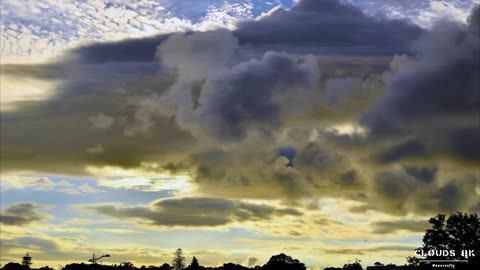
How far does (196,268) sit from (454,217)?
8614 cm

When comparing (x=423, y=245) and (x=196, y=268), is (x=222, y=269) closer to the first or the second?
(x=196, y=268)

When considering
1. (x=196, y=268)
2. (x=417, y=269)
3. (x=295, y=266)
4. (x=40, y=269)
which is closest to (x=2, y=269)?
(x=40, y=269)

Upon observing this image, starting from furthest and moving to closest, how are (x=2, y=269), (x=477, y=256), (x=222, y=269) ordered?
(x=222, y=269) < (x=2, y=269) < (x=477, y=256)

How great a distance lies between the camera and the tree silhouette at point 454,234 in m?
136

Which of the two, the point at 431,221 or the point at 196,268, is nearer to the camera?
the point at 431,221

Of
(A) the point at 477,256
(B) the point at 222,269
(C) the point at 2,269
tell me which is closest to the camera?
(A) the point at 477,256

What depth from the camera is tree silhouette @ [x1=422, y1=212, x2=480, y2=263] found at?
135875 millimetres

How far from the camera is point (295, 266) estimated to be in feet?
645

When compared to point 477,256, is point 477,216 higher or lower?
higher

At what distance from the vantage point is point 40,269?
185 metres

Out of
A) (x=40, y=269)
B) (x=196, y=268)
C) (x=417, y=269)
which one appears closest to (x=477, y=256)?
(x=417, y=269)

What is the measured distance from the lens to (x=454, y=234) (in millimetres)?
137250

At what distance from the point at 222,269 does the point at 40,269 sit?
50513mm

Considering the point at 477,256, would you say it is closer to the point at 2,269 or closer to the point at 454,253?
the point at 454,253
